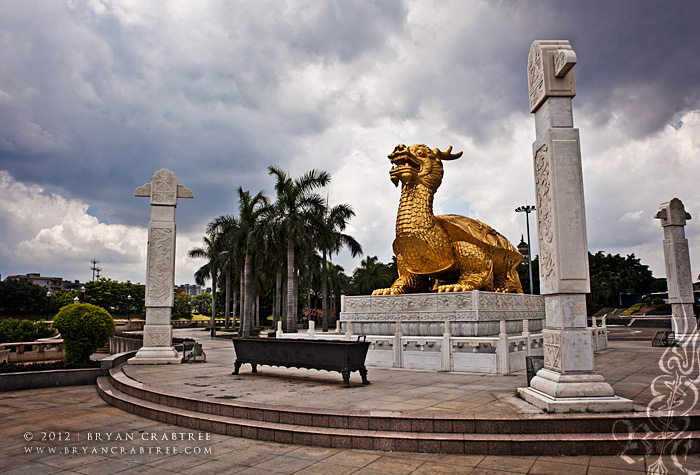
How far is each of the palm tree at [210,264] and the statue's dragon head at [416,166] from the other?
16.4 m

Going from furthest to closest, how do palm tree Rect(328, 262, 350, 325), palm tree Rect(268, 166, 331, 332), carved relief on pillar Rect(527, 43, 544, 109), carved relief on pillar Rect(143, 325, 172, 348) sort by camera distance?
palm tree Rect(328, 262, 350, 325) < palm tree Rect(268, 166, 331, 332) < carved relief on pillar Rect(143, 325, 172, 348) < carved relief on pillar Rect(527, 43, 544, 109)

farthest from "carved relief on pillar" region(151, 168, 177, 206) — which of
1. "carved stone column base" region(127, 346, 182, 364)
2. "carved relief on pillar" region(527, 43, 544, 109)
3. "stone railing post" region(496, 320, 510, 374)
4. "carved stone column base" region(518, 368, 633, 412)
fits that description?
"carved stone column base" region(518, 368, 633, 412)

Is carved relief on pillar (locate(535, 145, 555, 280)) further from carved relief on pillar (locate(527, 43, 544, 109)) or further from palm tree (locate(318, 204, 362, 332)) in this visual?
palm tree (locate(318, 204, 362, 332))

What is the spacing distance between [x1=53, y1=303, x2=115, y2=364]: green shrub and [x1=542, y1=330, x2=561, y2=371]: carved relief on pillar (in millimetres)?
8741

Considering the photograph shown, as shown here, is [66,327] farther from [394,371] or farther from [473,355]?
[473,355]

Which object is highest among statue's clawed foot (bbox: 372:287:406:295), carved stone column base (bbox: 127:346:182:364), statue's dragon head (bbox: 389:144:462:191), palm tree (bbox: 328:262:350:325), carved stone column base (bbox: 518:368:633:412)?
statue's dragon head (bbox: 389:144:462:191)

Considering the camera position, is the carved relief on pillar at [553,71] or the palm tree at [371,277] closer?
the carved relief on pillar at [553,71]

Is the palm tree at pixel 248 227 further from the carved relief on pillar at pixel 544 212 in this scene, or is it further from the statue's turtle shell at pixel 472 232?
the carved relief on pillar at pixel 544 212

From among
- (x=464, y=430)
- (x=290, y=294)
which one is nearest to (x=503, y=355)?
(x=464, y=430)

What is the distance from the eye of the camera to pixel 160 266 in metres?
10.4

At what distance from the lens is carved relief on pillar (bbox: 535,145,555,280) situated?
5.12m

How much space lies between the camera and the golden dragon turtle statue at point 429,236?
12.8m

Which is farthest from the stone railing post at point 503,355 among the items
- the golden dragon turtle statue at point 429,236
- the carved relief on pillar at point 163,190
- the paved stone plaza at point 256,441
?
the carved relief on pillar at point 163,190

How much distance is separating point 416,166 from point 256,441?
9.93 meters
